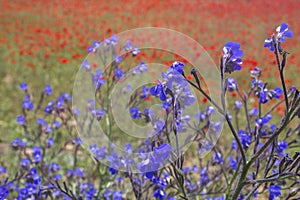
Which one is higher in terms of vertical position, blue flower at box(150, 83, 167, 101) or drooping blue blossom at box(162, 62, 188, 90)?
→ drooping blue blossom at box(162, 62, 188, 90)

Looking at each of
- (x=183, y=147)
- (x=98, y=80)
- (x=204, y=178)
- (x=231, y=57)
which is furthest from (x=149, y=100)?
(x=231, y=57)

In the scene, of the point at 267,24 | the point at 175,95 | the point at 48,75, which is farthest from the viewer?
the point at 267,24

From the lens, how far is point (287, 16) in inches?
426

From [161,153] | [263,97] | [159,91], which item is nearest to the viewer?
[159,91]

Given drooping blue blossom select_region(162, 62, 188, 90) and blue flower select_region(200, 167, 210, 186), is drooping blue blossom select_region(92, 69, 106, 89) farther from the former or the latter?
drooping blue blossom select_region(162, 62, 188, 90)

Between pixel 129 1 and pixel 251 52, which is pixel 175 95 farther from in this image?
pixel 129 1

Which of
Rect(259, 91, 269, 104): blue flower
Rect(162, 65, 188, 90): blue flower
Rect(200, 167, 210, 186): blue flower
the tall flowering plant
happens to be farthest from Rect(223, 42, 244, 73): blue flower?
Rect(200, 167, 210, 186): blue flower

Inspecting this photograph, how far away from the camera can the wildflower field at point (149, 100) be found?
67.1 inches

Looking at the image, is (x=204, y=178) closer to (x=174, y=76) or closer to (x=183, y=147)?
(x=183, y=147)

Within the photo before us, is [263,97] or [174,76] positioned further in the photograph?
[263,97]

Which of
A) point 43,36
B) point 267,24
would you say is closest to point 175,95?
point 43,36

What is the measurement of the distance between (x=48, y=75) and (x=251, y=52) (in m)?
3.69

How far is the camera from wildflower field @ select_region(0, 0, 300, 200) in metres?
1.71

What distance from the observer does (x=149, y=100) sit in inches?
209
